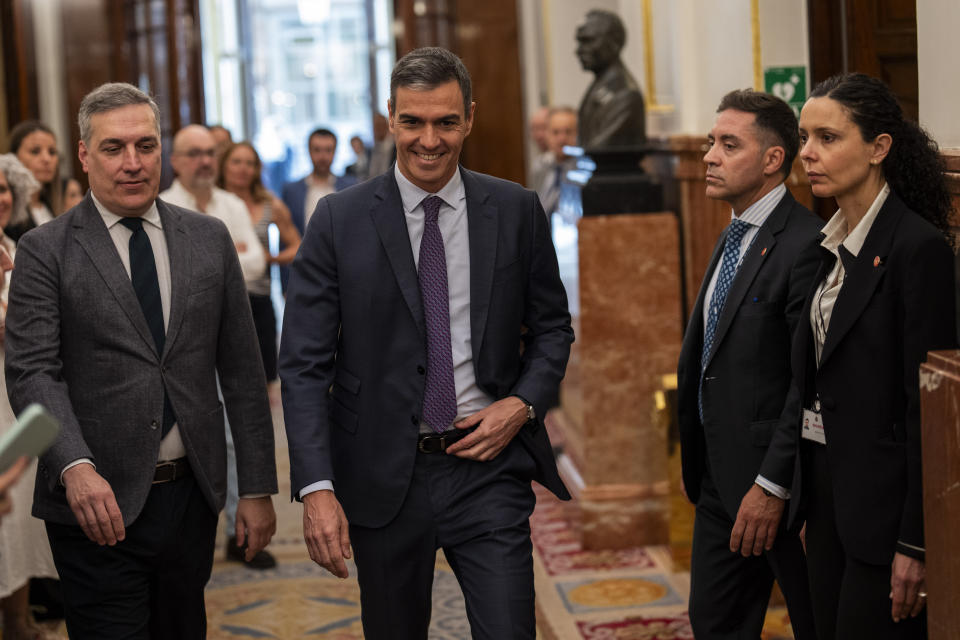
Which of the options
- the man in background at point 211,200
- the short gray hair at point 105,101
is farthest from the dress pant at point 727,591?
the man in background at point 211,200

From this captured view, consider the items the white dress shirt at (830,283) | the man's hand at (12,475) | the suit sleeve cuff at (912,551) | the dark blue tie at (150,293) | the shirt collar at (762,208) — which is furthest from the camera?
the shirt collar at (762,208)

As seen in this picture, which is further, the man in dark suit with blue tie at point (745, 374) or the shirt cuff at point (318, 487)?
the man in dark suit with blue tie at point (745, 374)

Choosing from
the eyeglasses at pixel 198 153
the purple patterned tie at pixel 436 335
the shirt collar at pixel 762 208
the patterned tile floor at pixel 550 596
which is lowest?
the patterned tile floor at pixel 550 596

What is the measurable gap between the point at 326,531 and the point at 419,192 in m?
0.88

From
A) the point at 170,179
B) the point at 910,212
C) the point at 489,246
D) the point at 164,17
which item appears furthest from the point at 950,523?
the point at 164,17

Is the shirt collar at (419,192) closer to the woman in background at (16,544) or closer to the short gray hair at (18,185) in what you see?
the woman in background at (16,544)

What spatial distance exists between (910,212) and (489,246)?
3.31 feet

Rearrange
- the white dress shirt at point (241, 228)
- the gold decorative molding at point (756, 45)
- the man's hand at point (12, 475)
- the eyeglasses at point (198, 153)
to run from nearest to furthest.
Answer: the man's hand at point (12, 475) → the gold decorative molding at point (756, 45) → the eyeglasses at point (198, 153) → the white dress shirt at point (241, 228)

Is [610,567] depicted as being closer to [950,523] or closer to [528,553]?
[528,553]

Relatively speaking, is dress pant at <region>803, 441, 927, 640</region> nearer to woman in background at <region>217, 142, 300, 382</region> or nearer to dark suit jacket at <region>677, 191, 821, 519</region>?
dark suit jacket at <region>677, 191, 821, 519</region>

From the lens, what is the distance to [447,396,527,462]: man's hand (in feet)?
9.95

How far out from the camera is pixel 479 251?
3.15m

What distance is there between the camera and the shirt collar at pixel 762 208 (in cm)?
350

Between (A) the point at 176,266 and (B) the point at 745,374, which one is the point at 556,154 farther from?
(A) the point at 176,266
